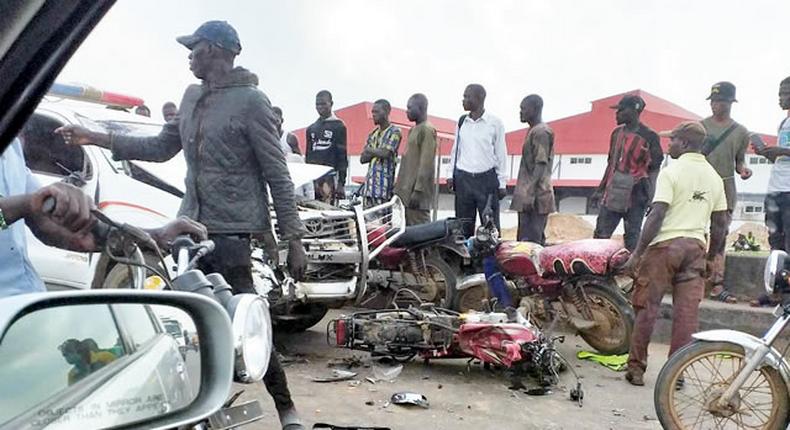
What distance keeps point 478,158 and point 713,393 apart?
138 inches

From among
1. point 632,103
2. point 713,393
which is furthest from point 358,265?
point 632,103

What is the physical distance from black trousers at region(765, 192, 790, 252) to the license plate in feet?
16.9

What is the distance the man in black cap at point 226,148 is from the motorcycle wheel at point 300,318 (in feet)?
5.72

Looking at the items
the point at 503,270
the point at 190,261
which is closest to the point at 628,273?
the point at 503,270

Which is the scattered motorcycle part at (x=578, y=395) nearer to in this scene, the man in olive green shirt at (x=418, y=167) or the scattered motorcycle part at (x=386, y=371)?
the scattered motorcycle part at (x=386, y=371)

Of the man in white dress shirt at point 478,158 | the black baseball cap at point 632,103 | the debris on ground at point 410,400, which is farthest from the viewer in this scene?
the man in white dress shirt at point 478,158

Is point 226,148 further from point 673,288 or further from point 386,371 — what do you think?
point 673,288

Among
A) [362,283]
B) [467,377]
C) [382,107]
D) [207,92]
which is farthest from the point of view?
[382,107]

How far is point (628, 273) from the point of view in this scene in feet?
15.3

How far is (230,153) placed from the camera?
10.3 ft

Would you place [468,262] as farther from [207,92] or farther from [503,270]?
[207,92]

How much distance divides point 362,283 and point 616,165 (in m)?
2.63

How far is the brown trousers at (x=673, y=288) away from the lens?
4.30m

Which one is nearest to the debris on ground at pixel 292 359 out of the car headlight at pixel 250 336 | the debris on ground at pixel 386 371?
the debris on ground at pixel 386 371
